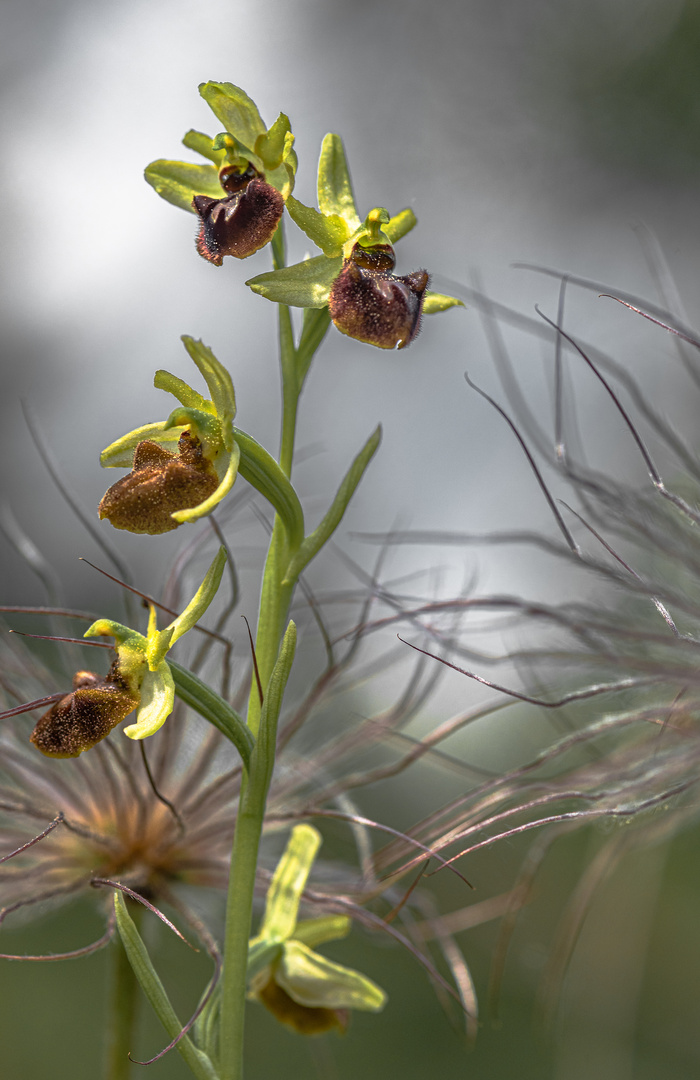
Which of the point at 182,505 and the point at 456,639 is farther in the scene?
the point at 456,639

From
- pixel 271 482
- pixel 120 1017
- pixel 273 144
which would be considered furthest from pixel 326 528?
pixel 120 1017

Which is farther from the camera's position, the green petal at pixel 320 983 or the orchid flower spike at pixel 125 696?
the green petal at pixel 320 983

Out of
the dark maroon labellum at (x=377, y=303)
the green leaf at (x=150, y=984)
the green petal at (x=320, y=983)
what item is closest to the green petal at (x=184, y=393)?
the dark maroon labellum at (x=377, y=303)

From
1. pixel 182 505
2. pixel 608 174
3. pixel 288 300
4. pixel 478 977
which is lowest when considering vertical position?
pixel 478 977

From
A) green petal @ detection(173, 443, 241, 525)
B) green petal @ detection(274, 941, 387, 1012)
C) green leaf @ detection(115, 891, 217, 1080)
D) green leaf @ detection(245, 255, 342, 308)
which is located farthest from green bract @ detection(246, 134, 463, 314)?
green petal @ detection(274, 941, 387, 1012)

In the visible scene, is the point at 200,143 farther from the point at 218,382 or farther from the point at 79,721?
the point at 79,721

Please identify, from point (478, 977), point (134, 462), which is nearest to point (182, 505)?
point (134, 462)

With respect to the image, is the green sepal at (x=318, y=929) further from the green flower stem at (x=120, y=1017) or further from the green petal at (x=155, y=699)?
the green petal at (x=155, y=699)

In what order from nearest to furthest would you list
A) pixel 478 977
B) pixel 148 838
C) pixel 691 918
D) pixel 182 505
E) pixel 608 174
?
pixel 182 505
pixel 148 838
pixel 691 918
pixel 478 977
pixel 608 174

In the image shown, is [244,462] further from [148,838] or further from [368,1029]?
[368,1029]
